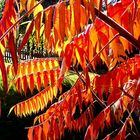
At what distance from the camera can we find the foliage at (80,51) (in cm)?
116

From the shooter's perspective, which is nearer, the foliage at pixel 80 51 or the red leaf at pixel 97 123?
the foliage at pixel 80 51

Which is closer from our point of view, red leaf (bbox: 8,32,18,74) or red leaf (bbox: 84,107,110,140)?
red leaf (bbox: 8,32,18,74)

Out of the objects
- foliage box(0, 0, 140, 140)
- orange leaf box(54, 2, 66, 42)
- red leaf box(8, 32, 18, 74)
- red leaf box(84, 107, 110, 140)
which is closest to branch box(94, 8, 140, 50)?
foliage box(0, 0, 140, 140)

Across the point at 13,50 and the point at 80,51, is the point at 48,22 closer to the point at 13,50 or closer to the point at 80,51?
the point at 13,50

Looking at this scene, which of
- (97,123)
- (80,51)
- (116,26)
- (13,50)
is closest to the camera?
(13,50)

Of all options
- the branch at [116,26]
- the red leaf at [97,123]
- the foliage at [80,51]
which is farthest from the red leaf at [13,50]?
the red leaf at [97,123]

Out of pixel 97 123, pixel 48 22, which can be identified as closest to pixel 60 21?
pixel 48 22

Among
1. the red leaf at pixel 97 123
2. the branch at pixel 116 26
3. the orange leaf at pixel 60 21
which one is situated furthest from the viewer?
the red leaf at pixel 97 123

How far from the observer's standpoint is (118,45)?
4.73 feet

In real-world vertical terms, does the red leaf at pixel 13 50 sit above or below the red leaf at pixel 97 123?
above

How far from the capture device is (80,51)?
5.03ft

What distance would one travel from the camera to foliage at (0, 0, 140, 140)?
3.79ft

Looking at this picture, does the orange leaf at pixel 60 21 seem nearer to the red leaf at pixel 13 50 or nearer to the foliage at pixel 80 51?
the foliage at pixel 80 51

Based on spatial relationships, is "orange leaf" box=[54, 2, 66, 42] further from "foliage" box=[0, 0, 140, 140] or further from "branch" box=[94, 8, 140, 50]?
"branch" box=[94, 8, 140, 50]
